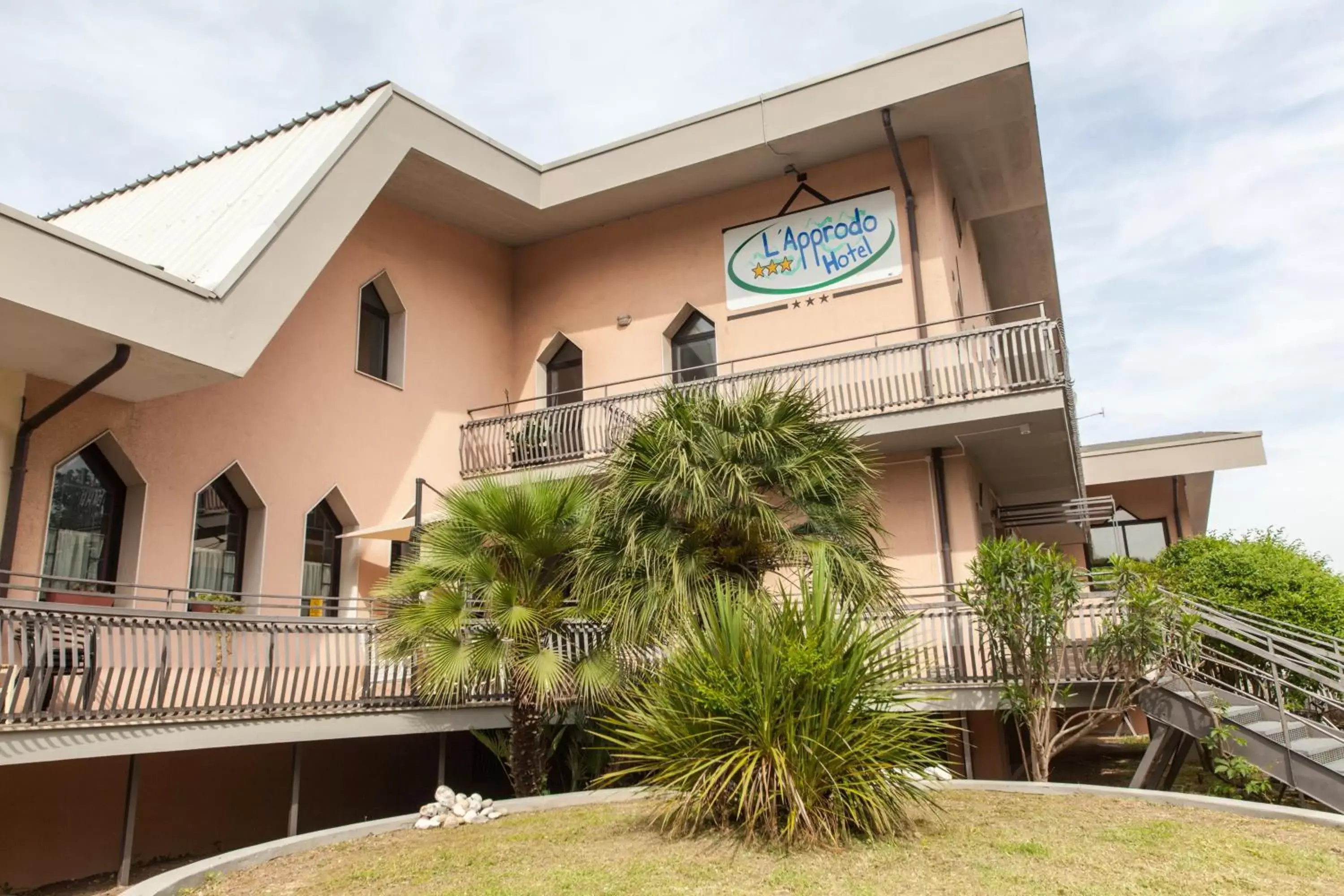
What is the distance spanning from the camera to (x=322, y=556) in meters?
14.2

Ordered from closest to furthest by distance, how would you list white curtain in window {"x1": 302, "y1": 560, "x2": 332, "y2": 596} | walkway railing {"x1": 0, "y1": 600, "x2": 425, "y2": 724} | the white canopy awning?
walkway railing {"x1": 0, "y1": 600, "x2": 425, "y2": 724} → the white canopy awning → white curtain in window {"x1": 302, "y1": 560, "x2": 332, "y2": 596}

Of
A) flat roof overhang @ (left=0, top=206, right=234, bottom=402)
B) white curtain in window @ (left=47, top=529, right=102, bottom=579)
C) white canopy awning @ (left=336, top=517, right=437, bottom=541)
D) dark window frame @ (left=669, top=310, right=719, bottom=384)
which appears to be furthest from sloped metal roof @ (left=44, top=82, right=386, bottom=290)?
dark window frame @ (left=669, top=310, right=719, bottom=384)

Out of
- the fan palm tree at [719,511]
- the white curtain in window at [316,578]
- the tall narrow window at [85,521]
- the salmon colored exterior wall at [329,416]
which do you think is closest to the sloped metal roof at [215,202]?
the salmon colored exterior wall at [329,416]

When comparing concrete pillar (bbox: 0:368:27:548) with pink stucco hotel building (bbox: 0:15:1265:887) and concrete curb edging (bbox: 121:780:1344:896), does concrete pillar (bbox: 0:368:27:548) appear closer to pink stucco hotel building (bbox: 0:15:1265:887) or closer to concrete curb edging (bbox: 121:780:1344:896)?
pink stucco hotel building (bbox: 0:15:1265:887)

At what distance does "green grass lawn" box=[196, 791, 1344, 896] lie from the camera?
5727 mm

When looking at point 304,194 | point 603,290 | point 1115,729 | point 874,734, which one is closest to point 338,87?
point 304,194

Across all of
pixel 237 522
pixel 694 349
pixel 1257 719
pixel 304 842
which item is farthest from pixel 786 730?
pixel 694 349

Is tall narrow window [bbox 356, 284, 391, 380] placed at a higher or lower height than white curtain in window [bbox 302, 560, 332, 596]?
higher

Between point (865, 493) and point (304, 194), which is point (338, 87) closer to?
point (304, 194)

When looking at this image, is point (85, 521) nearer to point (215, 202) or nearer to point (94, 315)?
point (94, 315)

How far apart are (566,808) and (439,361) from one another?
936 cm

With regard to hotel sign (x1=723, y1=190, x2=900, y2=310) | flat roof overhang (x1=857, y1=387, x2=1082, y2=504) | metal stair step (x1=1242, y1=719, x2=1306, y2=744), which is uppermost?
hotel sign (x1=723, y1=190, x2=900, y2=310)

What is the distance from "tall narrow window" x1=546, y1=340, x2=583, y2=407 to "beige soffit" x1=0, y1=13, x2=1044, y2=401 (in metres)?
2.25

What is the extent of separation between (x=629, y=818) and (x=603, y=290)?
446 inches
